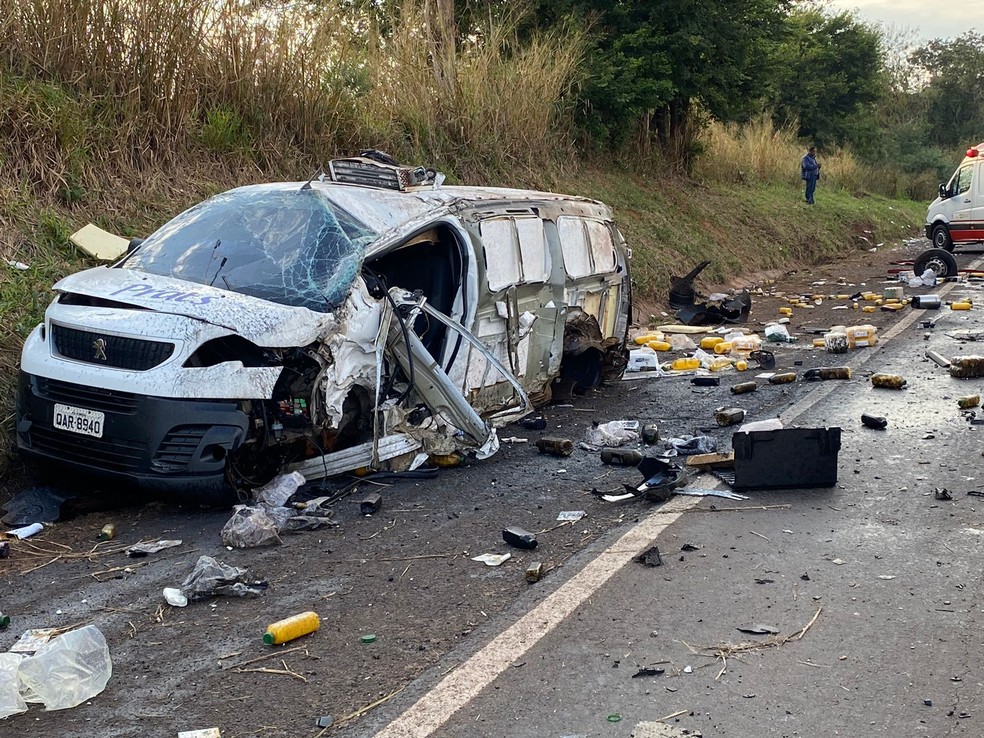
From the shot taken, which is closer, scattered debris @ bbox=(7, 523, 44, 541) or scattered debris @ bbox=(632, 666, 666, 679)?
scattered debris @ bbox=(632, 666, 666, 679)

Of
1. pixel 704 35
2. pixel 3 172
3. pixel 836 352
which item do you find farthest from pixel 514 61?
pixel 3 172

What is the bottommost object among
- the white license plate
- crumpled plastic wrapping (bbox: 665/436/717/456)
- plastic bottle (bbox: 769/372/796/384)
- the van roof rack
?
plastic bottle (bbox: 769/372/796/384)

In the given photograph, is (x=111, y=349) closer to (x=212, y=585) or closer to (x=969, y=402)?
(x=212, y=585)

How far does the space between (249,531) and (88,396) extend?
124cm

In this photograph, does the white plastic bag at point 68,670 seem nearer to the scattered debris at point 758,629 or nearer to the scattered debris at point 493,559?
the scattered debris at point 493,559

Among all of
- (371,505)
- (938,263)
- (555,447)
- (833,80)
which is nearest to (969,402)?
(555,447)

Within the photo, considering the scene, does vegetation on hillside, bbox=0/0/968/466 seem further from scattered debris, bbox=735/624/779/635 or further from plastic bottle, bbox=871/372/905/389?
plastic bottle, bbox=871/372/905/389

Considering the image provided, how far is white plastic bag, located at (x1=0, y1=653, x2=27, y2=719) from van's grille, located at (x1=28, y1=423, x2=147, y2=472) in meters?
1.88

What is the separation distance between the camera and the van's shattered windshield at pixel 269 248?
6.24 metres

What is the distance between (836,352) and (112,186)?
7.88 meters

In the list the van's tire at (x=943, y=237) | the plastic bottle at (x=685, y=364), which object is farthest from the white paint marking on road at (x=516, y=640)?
the van's tire at (x=943, y=237)

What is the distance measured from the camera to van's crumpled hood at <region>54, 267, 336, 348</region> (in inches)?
223

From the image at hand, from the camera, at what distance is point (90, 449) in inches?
225

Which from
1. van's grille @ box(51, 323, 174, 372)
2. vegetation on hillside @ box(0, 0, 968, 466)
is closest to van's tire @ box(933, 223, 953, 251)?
vegetation on hillside @ box(0, 0, 968, 466)
